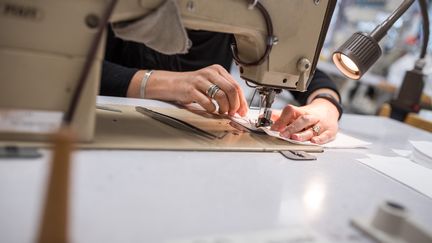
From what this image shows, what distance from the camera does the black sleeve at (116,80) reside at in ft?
3.50

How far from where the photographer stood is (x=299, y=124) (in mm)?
915

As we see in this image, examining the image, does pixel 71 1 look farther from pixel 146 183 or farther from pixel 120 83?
pixel 120 83

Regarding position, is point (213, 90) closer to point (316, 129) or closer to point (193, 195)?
point (316, 129)

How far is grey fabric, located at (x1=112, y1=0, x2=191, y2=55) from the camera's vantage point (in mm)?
638

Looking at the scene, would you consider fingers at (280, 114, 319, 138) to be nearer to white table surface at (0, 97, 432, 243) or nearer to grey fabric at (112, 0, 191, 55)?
white table surface at (0, 97, 432, 243)

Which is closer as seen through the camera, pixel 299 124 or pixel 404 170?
pixel 404 170

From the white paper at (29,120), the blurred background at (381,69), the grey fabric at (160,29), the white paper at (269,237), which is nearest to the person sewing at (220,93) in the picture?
the grey fabric at (160,29)

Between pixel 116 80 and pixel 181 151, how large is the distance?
48 cm

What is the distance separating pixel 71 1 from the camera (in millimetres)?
571

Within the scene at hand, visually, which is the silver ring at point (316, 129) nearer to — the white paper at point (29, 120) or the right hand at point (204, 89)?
the right hand at point (204, 89)

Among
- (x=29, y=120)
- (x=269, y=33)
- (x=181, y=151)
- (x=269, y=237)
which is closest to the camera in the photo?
(x=269, y=237)

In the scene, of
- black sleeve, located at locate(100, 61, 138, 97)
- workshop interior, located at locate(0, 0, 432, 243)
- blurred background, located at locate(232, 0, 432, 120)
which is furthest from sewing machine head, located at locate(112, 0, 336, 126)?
blurred background, located at locate(232, 0, 432, 120)

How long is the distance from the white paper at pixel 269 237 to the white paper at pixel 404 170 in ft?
1.17

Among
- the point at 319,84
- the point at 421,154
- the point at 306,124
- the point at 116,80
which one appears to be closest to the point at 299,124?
the point at 306,124
